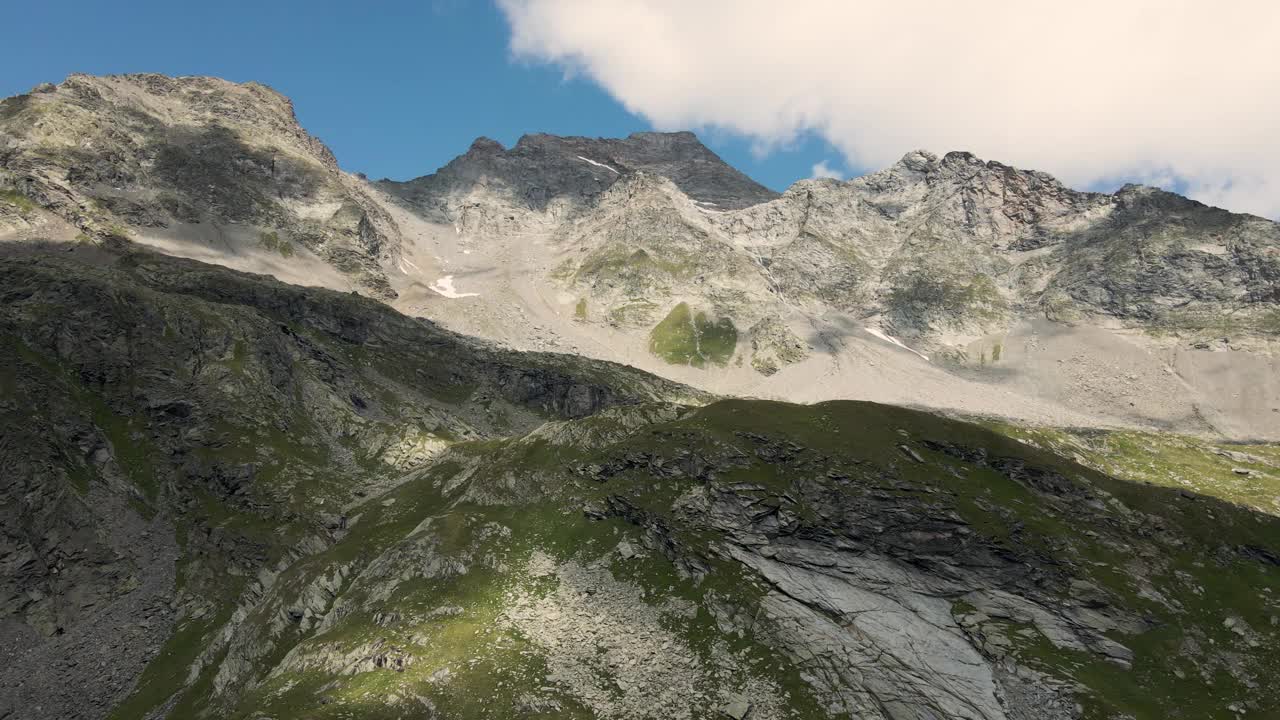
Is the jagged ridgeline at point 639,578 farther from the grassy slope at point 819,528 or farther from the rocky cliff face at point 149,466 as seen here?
the rocky cliff face at point 149,466

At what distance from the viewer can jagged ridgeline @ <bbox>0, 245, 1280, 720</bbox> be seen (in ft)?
144

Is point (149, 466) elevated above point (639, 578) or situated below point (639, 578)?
below

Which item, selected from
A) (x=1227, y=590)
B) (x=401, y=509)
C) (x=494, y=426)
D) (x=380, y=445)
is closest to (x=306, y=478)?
(x=380, y=445)

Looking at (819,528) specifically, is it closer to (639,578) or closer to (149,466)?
(639,578)

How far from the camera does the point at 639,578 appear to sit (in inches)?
2131

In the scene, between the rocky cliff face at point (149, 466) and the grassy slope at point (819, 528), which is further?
the rocky cliff face at point (149, 466)

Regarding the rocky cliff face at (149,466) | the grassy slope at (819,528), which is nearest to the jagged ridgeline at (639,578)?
the grassy slope at (819,528)

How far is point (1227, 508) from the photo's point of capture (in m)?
60.8

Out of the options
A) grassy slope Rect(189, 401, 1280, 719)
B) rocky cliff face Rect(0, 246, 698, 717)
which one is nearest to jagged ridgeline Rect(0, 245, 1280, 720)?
grassy slope Rect(189, 401, 1280, 719)

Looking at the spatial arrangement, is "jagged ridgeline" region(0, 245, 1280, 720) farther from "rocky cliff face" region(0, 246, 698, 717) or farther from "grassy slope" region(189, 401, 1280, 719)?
"rocky cliff face" region(0, 246, 698, 717)

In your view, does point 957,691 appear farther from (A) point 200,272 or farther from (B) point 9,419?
(A) point 200,272

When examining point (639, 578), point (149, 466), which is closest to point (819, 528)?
point (639, 578)

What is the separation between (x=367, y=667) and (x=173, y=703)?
3012 cm

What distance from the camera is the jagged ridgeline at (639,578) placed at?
4397cm
